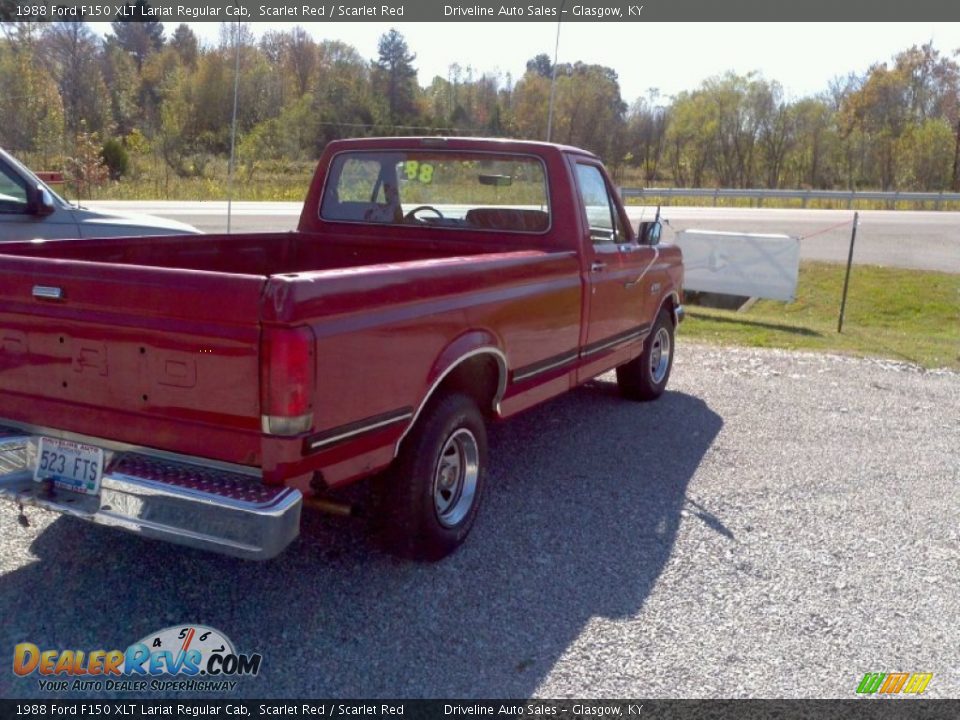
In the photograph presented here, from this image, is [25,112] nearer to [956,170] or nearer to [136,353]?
[136,353]

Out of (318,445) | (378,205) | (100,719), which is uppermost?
(378,205)

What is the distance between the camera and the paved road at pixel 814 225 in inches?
676

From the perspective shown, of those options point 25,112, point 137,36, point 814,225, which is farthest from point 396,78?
point 137,36

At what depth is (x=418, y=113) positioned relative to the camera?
36.3 m

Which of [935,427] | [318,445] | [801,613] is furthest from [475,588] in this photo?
[935,427]

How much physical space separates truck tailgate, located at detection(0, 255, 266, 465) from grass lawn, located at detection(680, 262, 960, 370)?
7.83 metres

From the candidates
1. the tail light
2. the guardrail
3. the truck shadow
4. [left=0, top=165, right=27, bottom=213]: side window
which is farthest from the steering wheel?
the guardrail

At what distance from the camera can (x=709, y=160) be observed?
4219 centimetres

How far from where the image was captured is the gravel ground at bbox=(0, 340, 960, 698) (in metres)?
3.24

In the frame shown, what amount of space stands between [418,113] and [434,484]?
34.2m

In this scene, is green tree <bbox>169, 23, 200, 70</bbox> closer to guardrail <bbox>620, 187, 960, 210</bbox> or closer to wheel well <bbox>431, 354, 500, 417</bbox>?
guardrail <bbox>620, 187, 960, 210</bbox>

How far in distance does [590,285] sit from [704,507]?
4.76 feet

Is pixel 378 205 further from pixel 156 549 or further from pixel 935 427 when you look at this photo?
pixel 935 427

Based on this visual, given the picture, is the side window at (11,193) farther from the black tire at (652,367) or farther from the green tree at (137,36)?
the green tree at (137,36)
